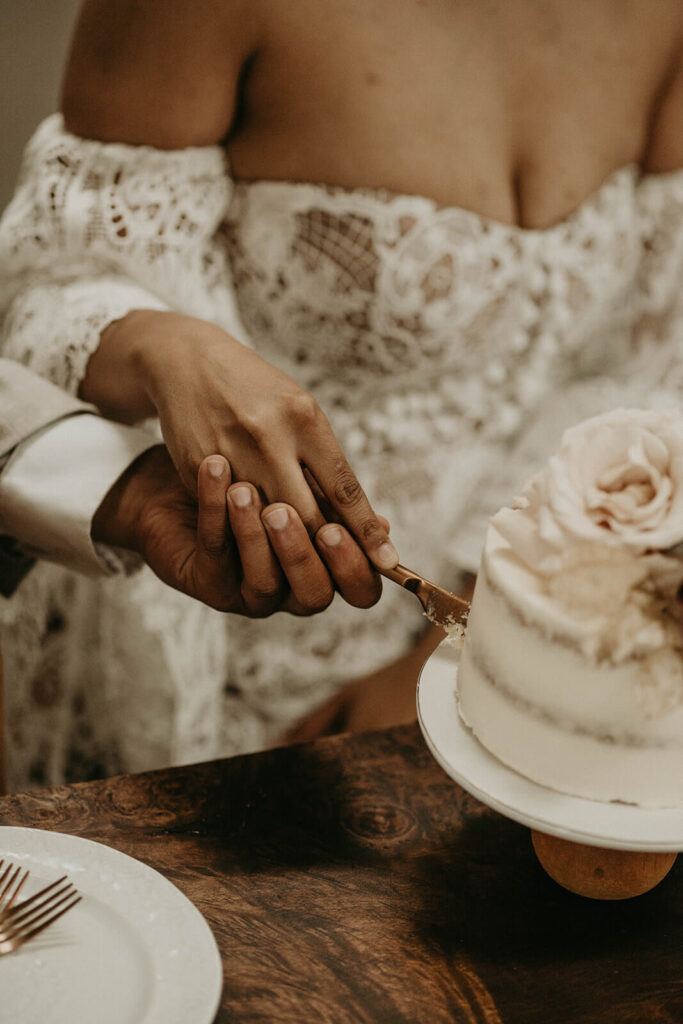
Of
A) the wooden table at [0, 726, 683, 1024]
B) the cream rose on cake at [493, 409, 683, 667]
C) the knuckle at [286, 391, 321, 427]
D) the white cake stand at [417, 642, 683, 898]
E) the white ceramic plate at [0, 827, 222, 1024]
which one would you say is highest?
the cream rose on cake at [493, 409, 683, 667]

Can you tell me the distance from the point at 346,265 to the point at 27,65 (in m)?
0.78

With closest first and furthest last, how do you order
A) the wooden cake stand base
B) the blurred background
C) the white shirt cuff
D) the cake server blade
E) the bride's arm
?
1. the wooden cake stand base
2. the cake server blade
3. the white shirt cuff
4. the bride's arm
5. the blurred background

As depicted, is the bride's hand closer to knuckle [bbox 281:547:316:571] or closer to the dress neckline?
knuckle [bbox 281:547:316:571]

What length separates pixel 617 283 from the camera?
114 cm

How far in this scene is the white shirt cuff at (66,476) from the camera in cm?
79

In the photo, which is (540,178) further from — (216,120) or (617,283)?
(216,120)

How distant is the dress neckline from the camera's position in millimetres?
1002

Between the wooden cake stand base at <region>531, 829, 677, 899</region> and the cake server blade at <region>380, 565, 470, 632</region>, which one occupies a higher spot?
the cake server blade at <region>380, 565, 470, 632</region>

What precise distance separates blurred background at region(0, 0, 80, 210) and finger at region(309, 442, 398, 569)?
1.08 m

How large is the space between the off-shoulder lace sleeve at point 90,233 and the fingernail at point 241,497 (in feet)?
1.11

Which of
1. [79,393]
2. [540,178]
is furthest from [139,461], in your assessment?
[540,178]

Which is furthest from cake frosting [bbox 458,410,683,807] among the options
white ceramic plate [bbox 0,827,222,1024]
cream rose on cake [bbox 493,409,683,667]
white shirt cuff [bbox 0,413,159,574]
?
white shirt cuff [bbox 0,413,159,574]

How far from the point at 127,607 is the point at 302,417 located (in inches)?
18.0

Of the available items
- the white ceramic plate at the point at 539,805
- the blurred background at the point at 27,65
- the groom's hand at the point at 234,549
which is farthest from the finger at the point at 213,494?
the blurred background at the point at 27,65
